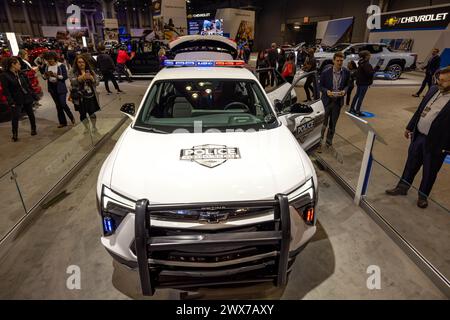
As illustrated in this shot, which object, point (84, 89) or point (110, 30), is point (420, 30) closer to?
point (84, 89)

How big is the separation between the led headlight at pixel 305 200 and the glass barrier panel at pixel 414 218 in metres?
1.39

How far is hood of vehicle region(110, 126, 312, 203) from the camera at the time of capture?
181 cm

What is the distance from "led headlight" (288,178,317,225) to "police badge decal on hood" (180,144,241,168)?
Result: 1.70 feet

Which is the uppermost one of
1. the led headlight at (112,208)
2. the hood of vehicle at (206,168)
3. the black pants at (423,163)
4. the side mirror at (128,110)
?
the side mirror at (128,110)

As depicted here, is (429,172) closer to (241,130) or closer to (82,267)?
(241,130)

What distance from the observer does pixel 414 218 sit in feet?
9.61

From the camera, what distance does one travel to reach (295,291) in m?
2.24

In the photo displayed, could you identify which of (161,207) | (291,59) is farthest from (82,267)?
(291,59)

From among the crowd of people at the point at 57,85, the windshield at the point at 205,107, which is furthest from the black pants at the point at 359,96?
the crowd of people at the point at 57,85

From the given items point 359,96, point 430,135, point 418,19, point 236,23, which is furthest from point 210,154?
point 236,23

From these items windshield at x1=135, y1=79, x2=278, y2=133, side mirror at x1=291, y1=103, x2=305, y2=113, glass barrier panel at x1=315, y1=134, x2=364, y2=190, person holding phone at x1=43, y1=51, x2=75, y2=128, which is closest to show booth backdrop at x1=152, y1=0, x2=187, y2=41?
person holding phone at x1=43, y1=51, x2=75, y2=128

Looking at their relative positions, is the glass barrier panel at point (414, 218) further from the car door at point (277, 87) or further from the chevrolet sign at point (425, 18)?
the chevrolet sign at point (425, 18)

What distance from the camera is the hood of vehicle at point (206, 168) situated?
5.94 feet
